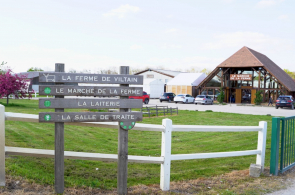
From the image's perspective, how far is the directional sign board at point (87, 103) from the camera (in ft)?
16.1

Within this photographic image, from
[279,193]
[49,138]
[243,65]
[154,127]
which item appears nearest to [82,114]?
[154,127]

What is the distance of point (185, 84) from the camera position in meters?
53.8

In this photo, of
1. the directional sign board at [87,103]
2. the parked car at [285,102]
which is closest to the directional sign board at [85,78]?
the directional sign board at [87,103]

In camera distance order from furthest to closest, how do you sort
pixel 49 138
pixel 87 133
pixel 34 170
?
pixel 87 133, pixel 49 138, pixel 34 170

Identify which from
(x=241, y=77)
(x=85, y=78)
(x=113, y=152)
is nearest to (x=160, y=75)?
(x=241, y=77)

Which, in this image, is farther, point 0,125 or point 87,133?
point 87,133

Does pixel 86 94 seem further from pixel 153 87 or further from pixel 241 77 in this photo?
pixel 153 87

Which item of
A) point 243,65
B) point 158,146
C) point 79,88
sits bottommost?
point 158,146

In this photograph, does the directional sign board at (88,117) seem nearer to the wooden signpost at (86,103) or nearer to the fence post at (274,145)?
the wooden signpost at (86,103)

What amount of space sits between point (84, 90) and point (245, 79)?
44734mm

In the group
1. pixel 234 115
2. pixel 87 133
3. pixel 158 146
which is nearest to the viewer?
pixel 158 146

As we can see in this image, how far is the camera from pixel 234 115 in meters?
25.4

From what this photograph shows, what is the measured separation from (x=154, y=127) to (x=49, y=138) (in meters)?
7.16

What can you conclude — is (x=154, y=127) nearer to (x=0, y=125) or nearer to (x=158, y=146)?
(x=0, y=125)
